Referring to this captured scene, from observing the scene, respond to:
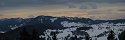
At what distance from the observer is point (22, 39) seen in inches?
1925

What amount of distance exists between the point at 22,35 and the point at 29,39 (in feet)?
4.15

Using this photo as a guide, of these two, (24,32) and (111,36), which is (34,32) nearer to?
(24,32)

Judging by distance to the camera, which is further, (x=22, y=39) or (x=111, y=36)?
(x=111, y=36)

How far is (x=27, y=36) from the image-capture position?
4903cm

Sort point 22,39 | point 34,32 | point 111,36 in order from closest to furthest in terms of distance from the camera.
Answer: point 22,39 < point 34,32 < point 111,36

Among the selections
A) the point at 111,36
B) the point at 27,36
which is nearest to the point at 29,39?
the point at 27,36

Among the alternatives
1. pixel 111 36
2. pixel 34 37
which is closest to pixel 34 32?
pixel 34 37

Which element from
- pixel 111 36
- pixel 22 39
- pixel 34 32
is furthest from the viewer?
pixel 111 36

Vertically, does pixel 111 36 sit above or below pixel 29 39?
below

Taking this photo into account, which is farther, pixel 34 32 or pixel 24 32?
pixel 34 32

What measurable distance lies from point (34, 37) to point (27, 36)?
2.57 metres

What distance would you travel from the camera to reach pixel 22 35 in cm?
4906

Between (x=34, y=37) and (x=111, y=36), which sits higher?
(x=34, y=37)

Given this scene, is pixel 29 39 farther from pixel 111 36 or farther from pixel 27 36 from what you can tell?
pixel 111 36
